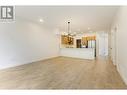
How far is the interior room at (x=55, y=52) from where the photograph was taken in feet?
12.6

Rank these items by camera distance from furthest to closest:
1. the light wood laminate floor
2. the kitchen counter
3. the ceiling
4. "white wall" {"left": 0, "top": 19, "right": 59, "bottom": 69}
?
the kitchen counter → "white wall" {"left": 0, "top": 19, "right": 59, "bottom": 69} → the ceiling → the light wood laminate floor

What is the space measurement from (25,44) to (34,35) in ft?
3.39

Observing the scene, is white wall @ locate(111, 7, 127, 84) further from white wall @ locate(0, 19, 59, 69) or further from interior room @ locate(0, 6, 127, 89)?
white wall @ locate(0, 19, 59, 69)

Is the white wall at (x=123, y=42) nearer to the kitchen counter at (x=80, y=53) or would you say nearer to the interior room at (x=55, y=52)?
the interior room at (x=55, y=52)

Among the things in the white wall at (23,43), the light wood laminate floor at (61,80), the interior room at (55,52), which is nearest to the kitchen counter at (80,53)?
the interior room at (55,52)

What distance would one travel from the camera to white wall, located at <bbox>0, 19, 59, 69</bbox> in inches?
232

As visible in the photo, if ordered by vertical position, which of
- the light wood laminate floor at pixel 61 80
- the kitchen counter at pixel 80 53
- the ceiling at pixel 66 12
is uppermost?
the ceiling at pixel 66 12

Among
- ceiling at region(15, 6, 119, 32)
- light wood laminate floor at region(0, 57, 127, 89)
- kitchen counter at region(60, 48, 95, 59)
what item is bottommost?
light wood laminate floor at region(0, 57, 127, 89)

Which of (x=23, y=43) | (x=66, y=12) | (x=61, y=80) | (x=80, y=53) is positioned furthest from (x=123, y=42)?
(x=80, y=53)

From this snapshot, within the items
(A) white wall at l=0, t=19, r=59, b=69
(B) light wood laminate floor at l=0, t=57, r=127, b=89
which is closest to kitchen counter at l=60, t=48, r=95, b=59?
(A) white wall at l=0, t=19, r=59, b=69

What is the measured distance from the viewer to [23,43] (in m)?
7.11

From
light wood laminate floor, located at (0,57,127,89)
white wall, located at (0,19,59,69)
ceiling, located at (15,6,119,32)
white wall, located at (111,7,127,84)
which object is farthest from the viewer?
white wall, located at (0,19,59,69)

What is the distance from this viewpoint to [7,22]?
5969mm

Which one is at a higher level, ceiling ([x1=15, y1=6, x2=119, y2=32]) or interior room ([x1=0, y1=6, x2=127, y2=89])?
ceiling ([x1=15, y1=6, x2=119, y2=32])
